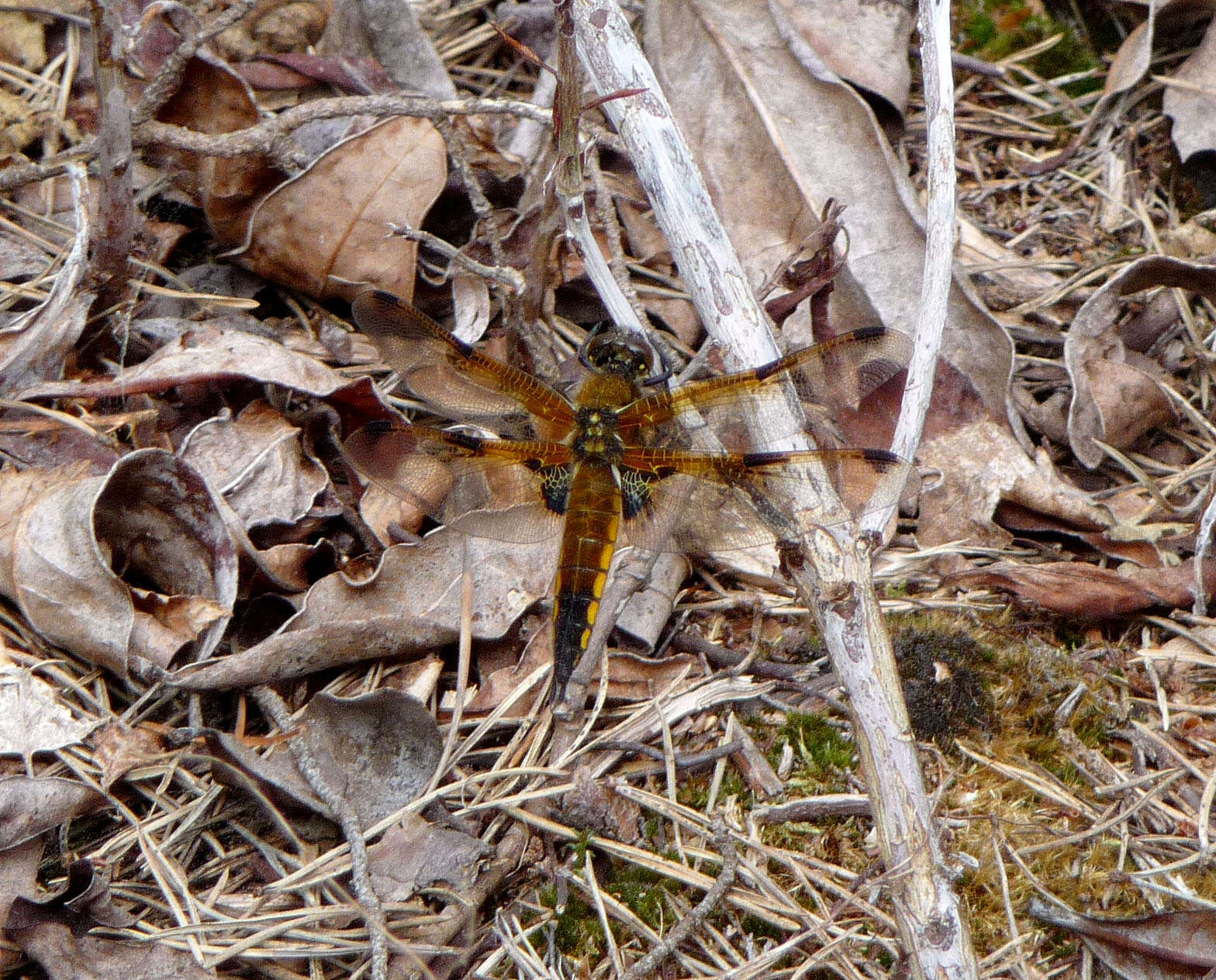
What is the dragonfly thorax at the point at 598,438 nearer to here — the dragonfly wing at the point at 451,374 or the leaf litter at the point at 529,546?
the dragonfly wing at the point at 451,374

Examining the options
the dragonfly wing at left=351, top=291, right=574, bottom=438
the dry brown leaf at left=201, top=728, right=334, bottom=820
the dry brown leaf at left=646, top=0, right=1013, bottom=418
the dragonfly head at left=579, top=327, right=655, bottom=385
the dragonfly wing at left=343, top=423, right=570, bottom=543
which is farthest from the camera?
the dry brown leaf at left=646, top=0, right=1013, bottom=418

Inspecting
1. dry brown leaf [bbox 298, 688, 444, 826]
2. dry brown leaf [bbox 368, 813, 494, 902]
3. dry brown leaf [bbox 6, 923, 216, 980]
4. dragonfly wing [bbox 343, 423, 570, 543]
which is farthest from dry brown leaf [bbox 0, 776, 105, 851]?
dragonfly wing [bbox 343, 423, 570, 543]

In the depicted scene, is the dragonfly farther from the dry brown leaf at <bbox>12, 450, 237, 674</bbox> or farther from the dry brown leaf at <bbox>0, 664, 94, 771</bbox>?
the dry brown leaf at <bbox>0, 664, 94, 771</bbox>

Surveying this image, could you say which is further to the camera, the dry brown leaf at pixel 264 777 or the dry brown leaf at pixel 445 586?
the dry brown leaf at pixel 445 586

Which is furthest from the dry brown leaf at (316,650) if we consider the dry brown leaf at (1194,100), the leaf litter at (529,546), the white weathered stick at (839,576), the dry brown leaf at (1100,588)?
the dry brown leaf at (1194,100)

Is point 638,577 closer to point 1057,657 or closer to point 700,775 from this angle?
point 700,775

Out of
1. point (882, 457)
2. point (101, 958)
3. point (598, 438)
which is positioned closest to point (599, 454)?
point (598, 438)
